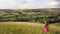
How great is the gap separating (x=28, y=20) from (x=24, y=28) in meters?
0.09

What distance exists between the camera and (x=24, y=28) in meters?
0.98

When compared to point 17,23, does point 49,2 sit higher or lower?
higher

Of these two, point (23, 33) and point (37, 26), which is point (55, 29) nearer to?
point (37, 26)

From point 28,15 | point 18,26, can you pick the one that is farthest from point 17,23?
point 28,15

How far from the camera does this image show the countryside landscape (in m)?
0.98

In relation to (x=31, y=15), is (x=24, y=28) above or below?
below

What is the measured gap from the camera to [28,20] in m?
0.98

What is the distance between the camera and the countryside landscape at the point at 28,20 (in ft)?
3.21

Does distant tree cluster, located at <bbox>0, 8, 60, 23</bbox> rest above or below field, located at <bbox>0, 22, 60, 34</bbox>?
above

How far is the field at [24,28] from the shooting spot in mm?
977

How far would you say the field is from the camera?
98 centimetres

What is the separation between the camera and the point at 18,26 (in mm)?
977

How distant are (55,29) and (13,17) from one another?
43 cm

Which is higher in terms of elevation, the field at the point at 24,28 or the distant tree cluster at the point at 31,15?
the distant tree cluster at the point at 31,15
